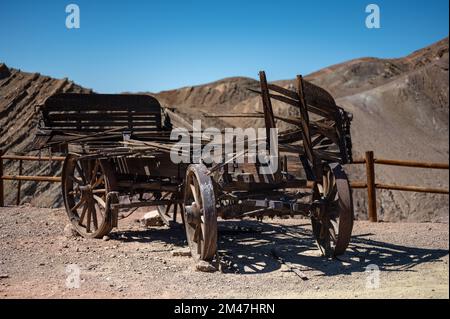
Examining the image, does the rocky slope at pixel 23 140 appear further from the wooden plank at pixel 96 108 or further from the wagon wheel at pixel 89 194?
the wagon wheel at pixel 89 194

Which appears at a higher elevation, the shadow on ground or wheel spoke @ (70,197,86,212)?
wheel spoke @ (70,197,86,212)

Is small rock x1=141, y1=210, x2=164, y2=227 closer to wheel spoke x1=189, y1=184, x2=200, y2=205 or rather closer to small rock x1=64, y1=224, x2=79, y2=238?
small rock x1=64, y1=224, x2=79, y2=238

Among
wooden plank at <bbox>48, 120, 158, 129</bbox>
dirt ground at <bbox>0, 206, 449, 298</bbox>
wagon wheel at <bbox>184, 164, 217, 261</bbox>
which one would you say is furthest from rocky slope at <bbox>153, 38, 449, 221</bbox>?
wagon wheel at <bbox>184, 164, 217, 261</bbox>

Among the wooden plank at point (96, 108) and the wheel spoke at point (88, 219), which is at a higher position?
the wooden plank at point (96, 108)

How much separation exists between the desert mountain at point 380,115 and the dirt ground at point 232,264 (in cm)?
324

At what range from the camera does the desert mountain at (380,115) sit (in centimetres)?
1408

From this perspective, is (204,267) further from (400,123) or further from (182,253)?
(400,123)

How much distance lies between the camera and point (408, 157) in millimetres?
21969

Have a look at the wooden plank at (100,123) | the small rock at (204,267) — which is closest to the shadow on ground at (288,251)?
the small rock at (204,267)

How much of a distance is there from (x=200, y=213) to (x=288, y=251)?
4.74ft

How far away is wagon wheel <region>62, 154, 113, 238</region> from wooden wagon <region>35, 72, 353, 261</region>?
1 centimetres

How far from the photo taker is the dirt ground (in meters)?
4.33

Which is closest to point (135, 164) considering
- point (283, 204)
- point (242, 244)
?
point (242, 244)
